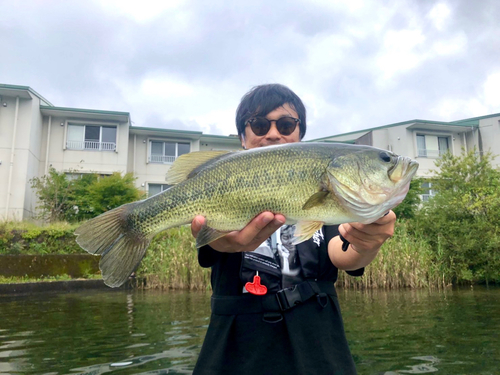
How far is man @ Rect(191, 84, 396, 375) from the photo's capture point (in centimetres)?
184

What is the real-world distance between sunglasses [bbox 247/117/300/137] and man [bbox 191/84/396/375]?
0.78 metres

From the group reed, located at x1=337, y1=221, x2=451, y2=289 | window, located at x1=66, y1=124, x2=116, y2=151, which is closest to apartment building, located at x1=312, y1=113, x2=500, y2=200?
reed, located at x1=337, y1=221, x2=451, y2=289

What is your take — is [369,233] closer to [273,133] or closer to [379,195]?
[379,195]

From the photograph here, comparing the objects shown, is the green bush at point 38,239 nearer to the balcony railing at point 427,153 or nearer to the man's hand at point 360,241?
the man's hand at point 360,241

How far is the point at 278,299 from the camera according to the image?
1890mm

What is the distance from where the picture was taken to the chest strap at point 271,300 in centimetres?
189

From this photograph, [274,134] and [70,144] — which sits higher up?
[70,144]

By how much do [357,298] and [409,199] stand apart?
1020cm

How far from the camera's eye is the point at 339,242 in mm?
2082

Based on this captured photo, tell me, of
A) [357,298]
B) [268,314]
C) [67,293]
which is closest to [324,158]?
[268,314]

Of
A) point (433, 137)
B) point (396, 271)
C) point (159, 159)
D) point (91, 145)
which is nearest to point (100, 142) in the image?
point (91, 145)

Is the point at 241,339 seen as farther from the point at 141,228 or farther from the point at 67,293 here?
the point at 67,293

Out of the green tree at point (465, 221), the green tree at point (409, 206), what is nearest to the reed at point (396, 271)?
the green tree at point (465, 221)

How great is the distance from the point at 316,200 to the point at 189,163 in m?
0.84
